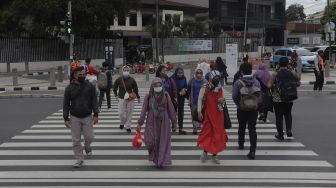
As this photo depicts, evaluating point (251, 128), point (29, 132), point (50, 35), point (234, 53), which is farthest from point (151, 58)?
point (251, 128)

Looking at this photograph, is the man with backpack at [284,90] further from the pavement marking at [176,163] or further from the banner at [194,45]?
the banner at [194,45]

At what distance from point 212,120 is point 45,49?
37.7 m

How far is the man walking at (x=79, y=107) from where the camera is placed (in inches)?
353

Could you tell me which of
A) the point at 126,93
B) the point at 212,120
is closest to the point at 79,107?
the point at 212,120

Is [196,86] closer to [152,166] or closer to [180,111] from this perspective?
[180,111]

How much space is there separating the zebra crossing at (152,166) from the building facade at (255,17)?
63.8 m

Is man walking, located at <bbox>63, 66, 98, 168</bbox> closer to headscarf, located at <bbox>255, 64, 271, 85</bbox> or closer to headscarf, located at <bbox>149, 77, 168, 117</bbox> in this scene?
headscarf, located at <bbox>149, 77, 168, 117</bbox>

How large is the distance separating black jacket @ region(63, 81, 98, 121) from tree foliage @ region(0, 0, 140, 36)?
3305cm

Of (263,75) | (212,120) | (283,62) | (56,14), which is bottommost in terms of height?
(212,120)

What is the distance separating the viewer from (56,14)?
42.8m

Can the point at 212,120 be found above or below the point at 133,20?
below

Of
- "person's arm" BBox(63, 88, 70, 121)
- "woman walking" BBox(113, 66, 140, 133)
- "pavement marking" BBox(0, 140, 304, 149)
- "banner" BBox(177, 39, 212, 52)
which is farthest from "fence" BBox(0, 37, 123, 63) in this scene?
"person's arm" BBox(63, 88, 70, 121)

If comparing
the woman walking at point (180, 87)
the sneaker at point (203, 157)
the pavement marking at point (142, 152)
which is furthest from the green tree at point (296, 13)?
the sneaker at point (203, 157)
